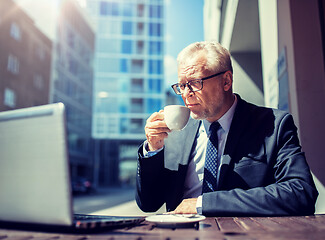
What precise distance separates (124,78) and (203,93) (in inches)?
1393

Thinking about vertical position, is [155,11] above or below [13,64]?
above

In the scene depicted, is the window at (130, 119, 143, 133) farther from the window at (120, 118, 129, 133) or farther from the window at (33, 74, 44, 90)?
the window at (33, 74, 44, 90)

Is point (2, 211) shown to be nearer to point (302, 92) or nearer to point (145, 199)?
point (145, 199)

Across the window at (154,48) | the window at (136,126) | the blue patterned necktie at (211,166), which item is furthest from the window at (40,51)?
the blue patterned necktie at (211,166)

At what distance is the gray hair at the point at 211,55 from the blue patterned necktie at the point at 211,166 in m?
0.45

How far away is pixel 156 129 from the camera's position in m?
1.64

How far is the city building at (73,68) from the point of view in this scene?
26.8 metres

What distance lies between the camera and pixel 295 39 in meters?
2.28

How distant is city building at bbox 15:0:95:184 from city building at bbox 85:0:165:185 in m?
1.17

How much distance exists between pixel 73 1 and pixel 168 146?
33.4m

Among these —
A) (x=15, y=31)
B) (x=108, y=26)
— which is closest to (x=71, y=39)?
(x=108, y=26)

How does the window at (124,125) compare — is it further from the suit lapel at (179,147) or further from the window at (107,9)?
the suit lapel at (179,147)

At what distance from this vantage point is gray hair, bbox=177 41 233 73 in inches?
78.7

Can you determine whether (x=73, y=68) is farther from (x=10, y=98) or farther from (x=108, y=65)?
(x=10, y=98)
